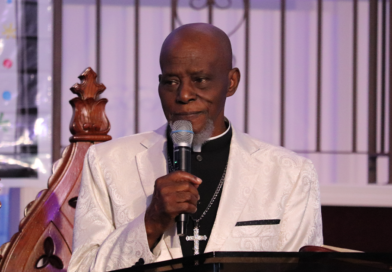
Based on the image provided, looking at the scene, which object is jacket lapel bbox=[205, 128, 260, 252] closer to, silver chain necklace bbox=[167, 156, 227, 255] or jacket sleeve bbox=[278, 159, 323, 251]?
silver chain necklace bbox=[167, 156, 227, 255]

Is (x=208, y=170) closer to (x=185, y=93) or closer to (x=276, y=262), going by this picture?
(x=185, y=93)

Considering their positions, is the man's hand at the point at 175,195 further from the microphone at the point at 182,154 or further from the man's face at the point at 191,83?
the man's face at the point at 191,83

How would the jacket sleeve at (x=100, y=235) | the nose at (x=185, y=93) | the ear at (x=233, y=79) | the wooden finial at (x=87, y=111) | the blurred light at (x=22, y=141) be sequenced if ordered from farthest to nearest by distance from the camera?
1. the blurred light at (x=22, y=141)
2. the wooden finial at (x=87, y=111)
3. the ear at (x=233, y=79)
4. the nose at (x=185, y=93)
5. the jacket sleeve at (x=100, y=235)

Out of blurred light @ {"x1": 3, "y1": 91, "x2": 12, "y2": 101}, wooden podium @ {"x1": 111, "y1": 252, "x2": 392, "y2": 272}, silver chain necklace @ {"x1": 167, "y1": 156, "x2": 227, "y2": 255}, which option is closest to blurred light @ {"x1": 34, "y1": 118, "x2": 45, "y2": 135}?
blurred light @ {"x1": 3, "y1": 91, "x2": 12, "y2": 101}

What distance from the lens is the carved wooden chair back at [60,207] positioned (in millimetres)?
1994

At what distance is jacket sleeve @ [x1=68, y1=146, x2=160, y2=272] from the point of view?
149 cm

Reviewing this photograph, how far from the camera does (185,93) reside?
1.66 metres

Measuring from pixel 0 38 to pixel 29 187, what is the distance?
1131 mm

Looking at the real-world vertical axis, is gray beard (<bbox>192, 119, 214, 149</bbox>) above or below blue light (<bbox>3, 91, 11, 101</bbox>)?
below

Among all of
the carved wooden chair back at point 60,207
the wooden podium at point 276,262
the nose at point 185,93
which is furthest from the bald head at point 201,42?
the wooden podium at point 276,262

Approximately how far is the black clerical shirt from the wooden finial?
379 millimetres

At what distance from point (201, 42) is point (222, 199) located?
515 mm

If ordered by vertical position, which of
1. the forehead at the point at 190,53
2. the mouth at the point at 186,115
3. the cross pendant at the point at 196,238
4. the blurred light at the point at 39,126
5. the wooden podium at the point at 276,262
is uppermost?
the forehead at the point at 190,53

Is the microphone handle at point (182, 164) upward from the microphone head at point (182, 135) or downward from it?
downward
